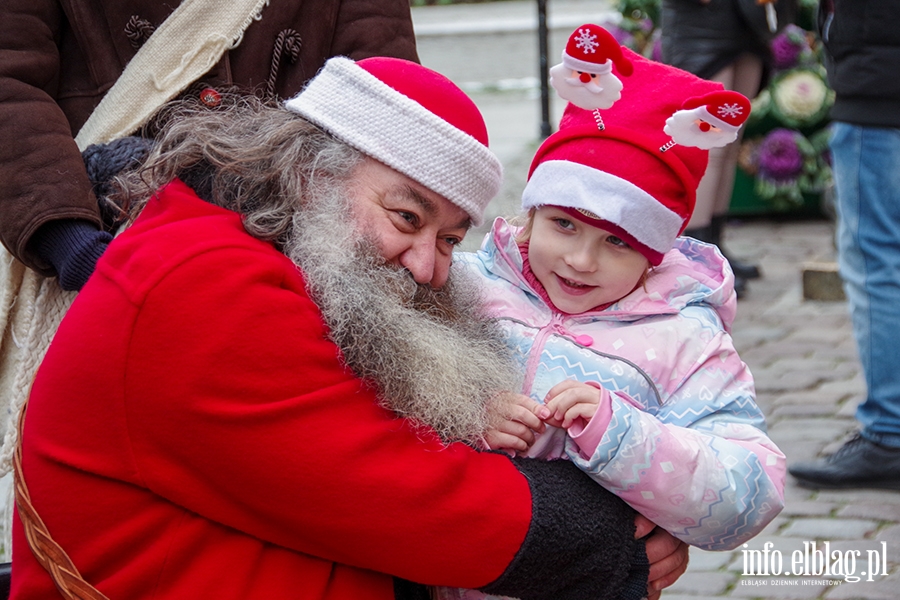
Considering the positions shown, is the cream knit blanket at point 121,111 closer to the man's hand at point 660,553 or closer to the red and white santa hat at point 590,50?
the red and white santa hat at point 590,50

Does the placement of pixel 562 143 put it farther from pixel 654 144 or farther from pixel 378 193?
pixel 378 193

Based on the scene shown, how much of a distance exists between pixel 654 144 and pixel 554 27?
16117 mm

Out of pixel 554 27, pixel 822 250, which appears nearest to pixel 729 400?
pixel 822 250

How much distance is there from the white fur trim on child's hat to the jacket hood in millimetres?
73

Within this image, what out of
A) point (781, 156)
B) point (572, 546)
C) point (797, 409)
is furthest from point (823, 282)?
point (572, 546)

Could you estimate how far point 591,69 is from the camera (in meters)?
2.07

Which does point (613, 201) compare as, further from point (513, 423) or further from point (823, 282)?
point (823, 282)

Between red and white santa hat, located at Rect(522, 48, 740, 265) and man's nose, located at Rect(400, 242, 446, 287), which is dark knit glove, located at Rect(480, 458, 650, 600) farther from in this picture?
red and white santa hat, located at Rect(522, 48, 740, 265)

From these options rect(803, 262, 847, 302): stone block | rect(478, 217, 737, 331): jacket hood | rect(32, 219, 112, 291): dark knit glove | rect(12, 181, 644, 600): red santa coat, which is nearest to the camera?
rect(12, 181, 644, 600): red santa coat

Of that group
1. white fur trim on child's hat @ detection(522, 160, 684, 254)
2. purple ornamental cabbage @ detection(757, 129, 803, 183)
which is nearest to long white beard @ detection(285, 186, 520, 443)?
white fur trim on child's hat @ detection(522, 160, 684, 254)

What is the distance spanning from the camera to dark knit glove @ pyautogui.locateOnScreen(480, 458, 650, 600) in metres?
1.69

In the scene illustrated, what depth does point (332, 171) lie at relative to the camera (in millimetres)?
1801

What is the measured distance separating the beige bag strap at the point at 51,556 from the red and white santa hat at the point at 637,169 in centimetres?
115

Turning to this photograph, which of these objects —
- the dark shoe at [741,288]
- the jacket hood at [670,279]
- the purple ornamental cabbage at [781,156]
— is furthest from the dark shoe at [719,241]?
the jacket hood at [670,279]
